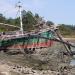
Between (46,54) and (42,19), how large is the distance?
3.57 metres

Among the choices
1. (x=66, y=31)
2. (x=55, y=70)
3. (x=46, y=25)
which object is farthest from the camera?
(x=66, y=31)

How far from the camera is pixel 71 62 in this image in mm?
29594

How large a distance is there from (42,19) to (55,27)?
3957 millimetres

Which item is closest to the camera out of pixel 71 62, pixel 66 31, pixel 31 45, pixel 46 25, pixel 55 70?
pixel 55 70

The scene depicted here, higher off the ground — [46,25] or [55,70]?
[46,25]

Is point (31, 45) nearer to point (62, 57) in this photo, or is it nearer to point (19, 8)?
point (19, 8)

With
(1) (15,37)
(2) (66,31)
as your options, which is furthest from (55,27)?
(2) (66,31)

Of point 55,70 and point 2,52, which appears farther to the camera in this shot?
point 2,52

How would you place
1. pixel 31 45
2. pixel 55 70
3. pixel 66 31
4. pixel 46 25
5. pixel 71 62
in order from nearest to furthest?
pixel 55 70, pixel 71 62, pixel 46 25, pixel 31 45, pixel 66 31

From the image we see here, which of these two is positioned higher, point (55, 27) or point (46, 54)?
point (55, 27)

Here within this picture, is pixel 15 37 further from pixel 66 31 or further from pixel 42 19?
pixel 66 31

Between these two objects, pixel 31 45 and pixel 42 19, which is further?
pixel 31 45

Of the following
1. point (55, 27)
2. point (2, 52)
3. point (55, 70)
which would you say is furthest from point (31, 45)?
point (55, 70)

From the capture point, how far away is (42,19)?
35.1 metres
